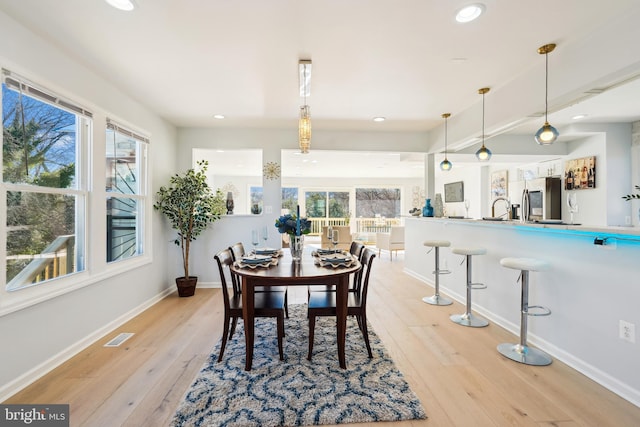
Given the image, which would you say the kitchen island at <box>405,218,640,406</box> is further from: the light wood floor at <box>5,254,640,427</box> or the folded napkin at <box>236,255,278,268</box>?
the folded napkin at <box>236,255,278,268</box>

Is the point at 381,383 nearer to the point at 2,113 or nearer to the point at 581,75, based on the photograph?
the point at 581,75

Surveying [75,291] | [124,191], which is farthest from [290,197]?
[75,291]

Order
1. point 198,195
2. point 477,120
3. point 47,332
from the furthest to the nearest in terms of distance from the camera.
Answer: point 198,195 < point 477,120 < point 47,332

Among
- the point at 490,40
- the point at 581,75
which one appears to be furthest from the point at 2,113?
the point at 581,75

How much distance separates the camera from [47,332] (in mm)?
2232

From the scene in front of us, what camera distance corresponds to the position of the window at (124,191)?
310 centimetres

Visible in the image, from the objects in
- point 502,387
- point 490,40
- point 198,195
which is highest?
point 490,40

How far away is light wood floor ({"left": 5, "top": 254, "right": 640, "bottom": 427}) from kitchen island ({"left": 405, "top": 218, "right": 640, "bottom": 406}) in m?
0.15

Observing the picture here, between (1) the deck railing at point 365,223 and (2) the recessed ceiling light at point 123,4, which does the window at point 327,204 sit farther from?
(2) the recessed ceiling light at point 123,4

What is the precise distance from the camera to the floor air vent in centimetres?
266

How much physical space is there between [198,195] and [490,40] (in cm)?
365

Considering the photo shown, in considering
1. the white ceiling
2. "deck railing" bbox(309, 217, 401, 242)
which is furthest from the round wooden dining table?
"deck railing" bbox(309, 217, 401, 242)

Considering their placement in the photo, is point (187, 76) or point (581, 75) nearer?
point (581, 75)

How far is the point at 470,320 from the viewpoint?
10.3 ft
